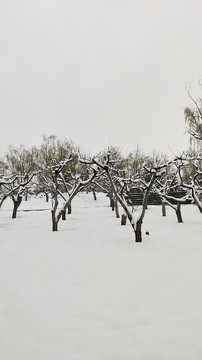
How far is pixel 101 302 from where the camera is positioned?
A: 15.2 feet

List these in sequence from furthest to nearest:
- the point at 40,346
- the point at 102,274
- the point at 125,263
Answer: the point at 125,263 → the point at 102,274 → the point at 40,346

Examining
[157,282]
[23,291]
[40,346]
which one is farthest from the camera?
[157,282]

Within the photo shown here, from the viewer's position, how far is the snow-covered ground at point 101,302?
328 cm

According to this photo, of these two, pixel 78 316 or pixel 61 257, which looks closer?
pixel 78 316

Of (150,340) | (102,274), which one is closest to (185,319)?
(150,340)

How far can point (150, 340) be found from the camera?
3436 mm

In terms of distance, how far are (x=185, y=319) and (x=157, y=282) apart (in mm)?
1638

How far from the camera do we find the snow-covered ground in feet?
10.8

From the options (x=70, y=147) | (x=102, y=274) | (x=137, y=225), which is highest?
(x=70, y=147)

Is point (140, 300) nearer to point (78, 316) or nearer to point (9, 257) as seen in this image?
point (78, 316)

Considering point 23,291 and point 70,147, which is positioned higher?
point 70,147

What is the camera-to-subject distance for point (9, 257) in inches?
307

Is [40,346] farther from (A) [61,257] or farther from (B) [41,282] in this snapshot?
(A) [61,257]

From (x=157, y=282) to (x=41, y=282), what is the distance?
2.46 metres
